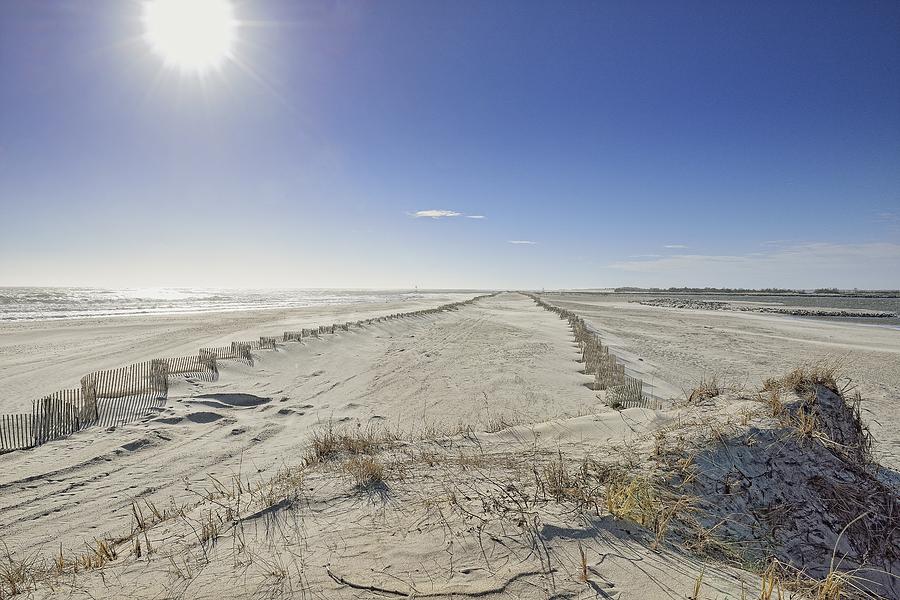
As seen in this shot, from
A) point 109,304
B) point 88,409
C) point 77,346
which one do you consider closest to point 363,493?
point 88,409

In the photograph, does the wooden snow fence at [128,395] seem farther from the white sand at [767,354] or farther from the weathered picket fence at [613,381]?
the white sand at [767,354]

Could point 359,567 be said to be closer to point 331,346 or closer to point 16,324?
point 331,346

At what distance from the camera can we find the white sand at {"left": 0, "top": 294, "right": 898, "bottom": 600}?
2.93 meters

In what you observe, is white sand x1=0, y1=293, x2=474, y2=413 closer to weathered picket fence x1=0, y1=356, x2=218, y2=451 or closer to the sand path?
weathered picket fence x1=0, y1=356, x2=218, y2=451

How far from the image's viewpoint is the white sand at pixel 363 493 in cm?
293

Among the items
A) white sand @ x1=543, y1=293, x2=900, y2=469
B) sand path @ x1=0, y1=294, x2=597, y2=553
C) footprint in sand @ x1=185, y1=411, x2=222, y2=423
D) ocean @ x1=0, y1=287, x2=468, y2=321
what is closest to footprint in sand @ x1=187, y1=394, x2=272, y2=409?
sand path @ x1=0, y1=294, x2=597, y2=553

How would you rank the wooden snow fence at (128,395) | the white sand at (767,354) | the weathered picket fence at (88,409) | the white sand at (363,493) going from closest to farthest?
1. the white sand at (363,493)
2. the weathered picket fence at (88,409)
3. the wooden snow fence at (128,395)
4. the white sand at (767,354)

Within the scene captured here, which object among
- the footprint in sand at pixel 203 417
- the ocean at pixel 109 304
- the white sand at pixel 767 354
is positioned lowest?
the footprint in sand at pixel 203 417

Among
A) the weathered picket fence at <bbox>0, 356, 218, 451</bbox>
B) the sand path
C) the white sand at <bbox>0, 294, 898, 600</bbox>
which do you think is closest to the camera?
the white sand at <bbox>0, 294, 898, 600</bbox>

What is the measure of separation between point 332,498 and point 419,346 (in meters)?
16.8

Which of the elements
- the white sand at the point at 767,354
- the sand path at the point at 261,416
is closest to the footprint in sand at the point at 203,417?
the sand path at the point at 261,416

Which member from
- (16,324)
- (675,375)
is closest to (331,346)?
(675,375)

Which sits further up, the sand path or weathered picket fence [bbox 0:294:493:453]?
weathered picket fence [bbox 0:294:493:453]

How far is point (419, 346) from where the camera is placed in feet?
69.4
